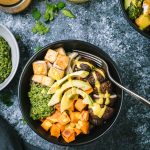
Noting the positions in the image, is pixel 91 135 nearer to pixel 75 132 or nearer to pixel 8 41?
pixel 75 132

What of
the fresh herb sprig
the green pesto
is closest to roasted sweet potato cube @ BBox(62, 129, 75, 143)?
the green pesto

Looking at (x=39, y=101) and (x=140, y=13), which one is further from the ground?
(x=140, y=13)

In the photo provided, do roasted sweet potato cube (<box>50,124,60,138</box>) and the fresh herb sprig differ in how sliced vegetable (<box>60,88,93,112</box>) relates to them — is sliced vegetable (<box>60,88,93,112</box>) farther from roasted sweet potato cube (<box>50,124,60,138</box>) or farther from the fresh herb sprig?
the fresh herb sprig

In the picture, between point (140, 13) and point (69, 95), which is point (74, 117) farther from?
point (140, 13)

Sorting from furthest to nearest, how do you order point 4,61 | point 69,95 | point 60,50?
point 4,61 < point 60,50 < point 69,95

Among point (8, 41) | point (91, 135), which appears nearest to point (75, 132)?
point (91, 135)

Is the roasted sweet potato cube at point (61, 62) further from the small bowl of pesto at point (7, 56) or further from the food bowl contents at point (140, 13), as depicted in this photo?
the food bowl contents at point (140, 13)

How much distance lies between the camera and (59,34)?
2.55 metres

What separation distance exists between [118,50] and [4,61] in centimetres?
64

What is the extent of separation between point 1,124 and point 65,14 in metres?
0.72

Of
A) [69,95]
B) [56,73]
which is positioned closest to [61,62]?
[56,73]

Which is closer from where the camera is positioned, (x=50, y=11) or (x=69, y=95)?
(x=69, y=95)

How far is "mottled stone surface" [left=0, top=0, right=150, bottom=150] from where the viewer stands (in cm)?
252

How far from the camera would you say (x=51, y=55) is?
2.32 metres
